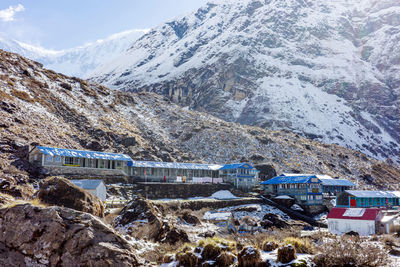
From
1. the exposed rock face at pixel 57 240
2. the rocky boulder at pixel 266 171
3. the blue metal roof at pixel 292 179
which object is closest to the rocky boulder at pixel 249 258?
the exposed rock face at pixel 57 240

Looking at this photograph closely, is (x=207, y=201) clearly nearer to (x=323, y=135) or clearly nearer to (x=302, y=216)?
(x=302, y=216)

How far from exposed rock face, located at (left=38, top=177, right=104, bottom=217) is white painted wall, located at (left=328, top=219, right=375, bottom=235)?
27740mm

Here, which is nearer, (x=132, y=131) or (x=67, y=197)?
(x=67, y=197)

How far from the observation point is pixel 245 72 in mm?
165250

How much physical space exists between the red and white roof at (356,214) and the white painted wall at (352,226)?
0.34 meters

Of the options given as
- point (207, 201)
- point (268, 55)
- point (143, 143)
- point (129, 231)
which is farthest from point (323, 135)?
point (129, 231)

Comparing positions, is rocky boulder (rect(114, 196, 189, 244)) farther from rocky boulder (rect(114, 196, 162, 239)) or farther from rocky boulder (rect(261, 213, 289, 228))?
rocky boulder (rect(261, 213, 289, 228))

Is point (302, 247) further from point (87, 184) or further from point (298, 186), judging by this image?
point (298, 186)

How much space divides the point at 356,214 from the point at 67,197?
30689 mm

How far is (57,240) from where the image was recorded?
11.1 metres

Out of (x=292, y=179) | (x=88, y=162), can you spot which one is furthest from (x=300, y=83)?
(x=88, y=162)

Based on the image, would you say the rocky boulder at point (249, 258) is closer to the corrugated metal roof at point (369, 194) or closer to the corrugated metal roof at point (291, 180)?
the corrugated metal roof at point (291, 180)

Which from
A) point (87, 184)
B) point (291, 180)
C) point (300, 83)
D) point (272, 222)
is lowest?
point (272, 222)

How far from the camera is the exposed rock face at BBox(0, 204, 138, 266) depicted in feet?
35.3
